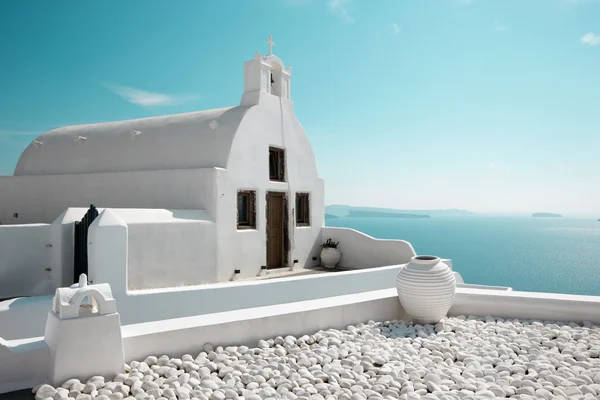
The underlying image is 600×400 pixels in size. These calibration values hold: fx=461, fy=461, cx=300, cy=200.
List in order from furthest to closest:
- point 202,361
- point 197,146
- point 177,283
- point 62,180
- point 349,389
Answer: point 62,180 < point 197,146 < point 177,283 < point 202,361 < point 349,389

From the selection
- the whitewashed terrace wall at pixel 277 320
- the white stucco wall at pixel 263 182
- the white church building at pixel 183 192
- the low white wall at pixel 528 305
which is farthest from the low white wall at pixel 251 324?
the white stucco wall at pixel 263 182

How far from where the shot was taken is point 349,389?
4.33 meters

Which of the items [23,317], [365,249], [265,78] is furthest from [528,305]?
[265,78]

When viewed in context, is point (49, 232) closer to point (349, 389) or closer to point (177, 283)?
point (177, 283)

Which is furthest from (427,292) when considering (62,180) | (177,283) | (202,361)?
(62,180)

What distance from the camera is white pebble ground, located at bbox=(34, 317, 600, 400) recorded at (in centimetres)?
420

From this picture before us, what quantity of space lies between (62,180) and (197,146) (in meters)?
4.73

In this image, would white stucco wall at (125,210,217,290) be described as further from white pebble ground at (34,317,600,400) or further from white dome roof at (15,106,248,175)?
white pebble ground at (34,317,600,400)

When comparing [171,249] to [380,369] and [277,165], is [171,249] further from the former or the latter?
[380,369]

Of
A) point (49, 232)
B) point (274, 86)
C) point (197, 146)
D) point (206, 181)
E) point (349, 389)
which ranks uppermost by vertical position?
point (274, 86)

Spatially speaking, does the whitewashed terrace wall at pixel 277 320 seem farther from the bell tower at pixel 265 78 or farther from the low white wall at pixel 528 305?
the bell tower at pixel 265 78

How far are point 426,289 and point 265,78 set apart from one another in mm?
9329

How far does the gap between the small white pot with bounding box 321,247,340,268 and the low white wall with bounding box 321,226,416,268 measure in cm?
37

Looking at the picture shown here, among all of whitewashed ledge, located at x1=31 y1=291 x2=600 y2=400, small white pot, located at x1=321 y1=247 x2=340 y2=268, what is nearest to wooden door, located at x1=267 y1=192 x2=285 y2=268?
small white pot, located at x1=321 y1=247 x2=340 y2=268
